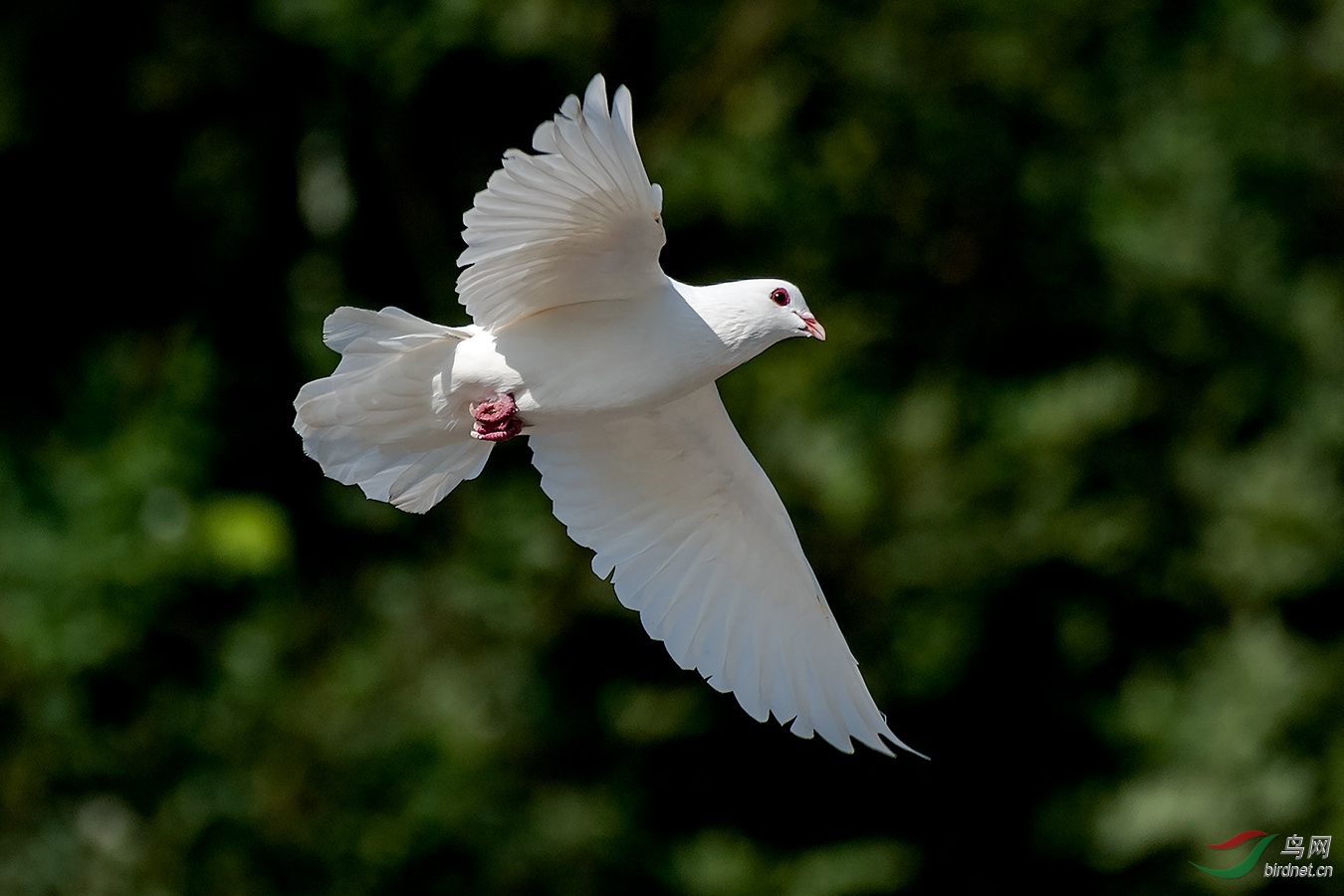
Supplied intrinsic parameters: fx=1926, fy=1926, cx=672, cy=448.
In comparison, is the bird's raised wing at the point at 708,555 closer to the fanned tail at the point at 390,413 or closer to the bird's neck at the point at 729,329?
the fanned tail at the point at 390,413

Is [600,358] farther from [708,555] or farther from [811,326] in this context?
[708,555]

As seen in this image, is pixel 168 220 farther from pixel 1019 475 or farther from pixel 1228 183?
pixel 1228 183

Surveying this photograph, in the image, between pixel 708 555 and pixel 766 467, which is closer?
pixel 708 555

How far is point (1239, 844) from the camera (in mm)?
10836

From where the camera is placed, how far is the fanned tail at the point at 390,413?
6531 millimetres

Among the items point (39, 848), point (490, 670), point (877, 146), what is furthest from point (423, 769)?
point (877, 146)

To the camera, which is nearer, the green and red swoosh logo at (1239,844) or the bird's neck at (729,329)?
the bird's neck at (729,329)

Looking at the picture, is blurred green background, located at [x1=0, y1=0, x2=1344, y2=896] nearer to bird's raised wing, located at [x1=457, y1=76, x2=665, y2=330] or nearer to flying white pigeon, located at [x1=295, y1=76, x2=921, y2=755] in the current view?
flying white pigeon, located at [x1=295, y1=76, x2=921, y2=755]

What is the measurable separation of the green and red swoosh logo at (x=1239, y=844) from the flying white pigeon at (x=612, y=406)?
4373 millimetres

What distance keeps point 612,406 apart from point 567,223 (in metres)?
0.72

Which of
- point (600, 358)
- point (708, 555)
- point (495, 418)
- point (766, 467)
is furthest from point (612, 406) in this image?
point (766, 467)

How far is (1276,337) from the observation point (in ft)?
41.2

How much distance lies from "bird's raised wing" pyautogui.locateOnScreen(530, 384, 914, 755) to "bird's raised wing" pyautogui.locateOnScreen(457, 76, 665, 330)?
0.99 meters

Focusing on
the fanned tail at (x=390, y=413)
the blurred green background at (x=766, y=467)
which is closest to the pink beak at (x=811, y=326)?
the fanned tail at (x=390, y=413)
